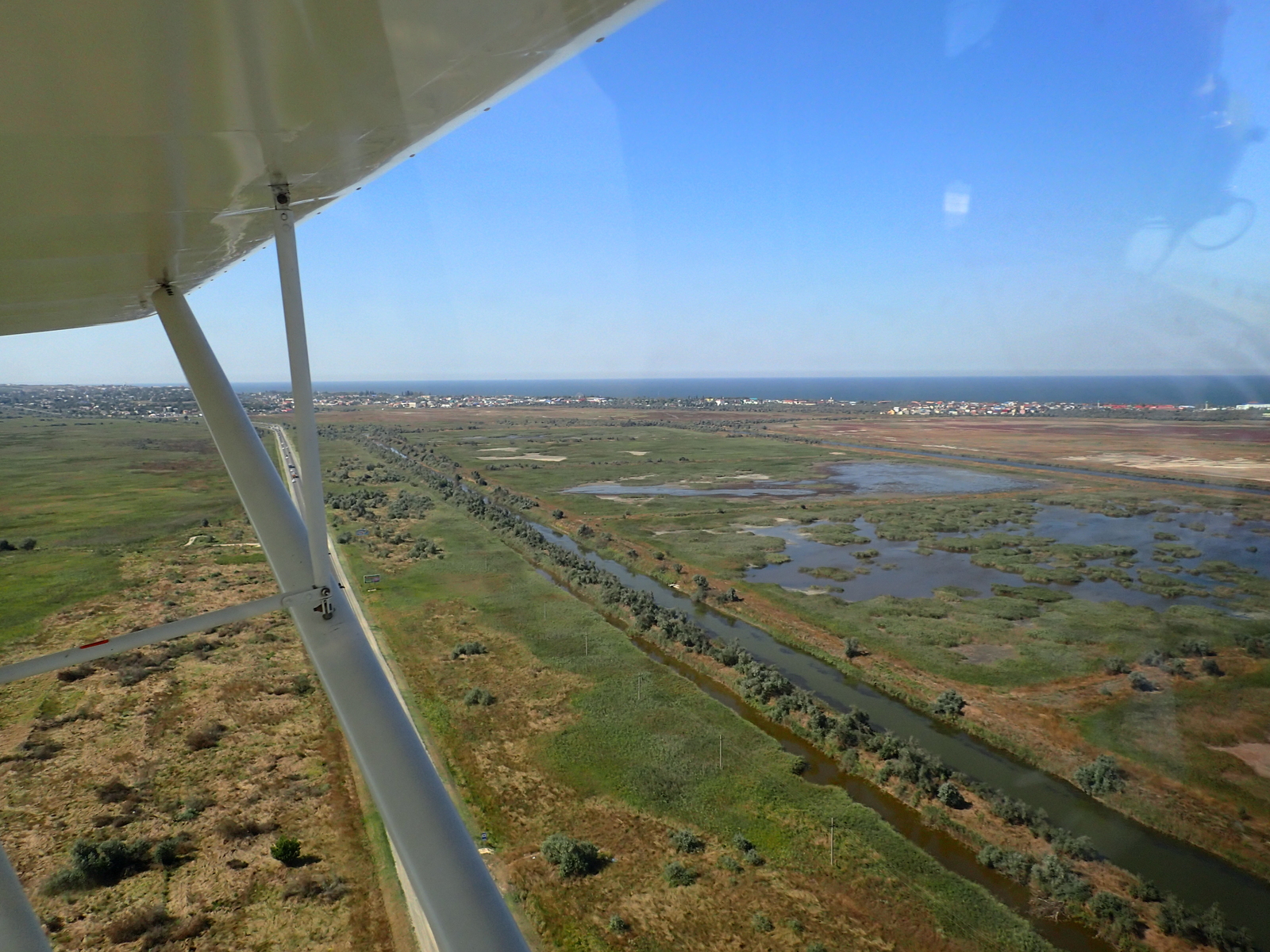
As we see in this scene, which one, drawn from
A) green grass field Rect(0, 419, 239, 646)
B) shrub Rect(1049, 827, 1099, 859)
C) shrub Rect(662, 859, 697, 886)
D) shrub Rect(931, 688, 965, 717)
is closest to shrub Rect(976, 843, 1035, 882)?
shrub Rect(1049, 827, 1099, 859)

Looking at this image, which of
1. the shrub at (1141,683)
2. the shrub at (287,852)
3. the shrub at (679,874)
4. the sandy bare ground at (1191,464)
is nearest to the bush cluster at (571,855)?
the shrub at (679,874)

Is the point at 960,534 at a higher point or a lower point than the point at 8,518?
lower

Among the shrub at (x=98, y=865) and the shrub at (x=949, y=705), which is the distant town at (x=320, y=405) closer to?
the shrub at (x=98, y=865)

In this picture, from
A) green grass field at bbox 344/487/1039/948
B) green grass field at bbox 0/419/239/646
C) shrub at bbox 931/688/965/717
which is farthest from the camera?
green grass field at bbox 0/419/239/646

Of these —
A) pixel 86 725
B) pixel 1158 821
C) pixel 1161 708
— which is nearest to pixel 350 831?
pixel 86 725

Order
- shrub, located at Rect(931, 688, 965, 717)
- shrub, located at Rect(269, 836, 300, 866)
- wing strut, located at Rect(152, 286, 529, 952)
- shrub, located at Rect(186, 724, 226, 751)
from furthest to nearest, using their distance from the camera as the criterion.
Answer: shrub, located at Rect(931, 688, 965, 717), shrub, located at Rect(186, 724, 226, 751), shrub, located at Rect(269, 836, 300, 866), wing strut, located at Rect(152, 286, 529, 952)

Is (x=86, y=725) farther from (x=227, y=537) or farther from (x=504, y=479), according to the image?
(x=504, y=479)

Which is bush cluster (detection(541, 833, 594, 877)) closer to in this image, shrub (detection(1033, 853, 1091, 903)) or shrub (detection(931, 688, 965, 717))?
shrub (detection(1033, 853, 1091, 903))
